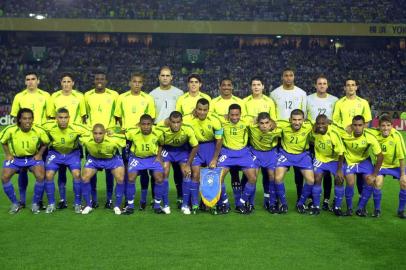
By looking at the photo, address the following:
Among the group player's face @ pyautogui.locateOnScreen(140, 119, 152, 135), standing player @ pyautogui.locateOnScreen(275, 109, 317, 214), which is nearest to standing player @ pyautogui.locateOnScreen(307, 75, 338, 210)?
standing player @ pyautogui.locateOnScreen(275, 109, 317, 214)

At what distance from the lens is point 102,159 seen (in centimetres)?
816

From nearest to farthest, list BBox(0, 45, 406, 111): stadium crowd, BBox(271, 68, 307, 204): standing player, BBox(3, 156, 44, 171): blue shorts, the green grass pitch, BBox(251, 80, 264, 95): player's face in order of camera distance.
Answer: the green grass pitch < BBox(3, 156, 44, 171): blue shorts < BBox(251, 80, 264, 95): player's face < BBox(271, 68, 307, 204): standing player < BBox(0, 45, 406, 111): stadium crowd

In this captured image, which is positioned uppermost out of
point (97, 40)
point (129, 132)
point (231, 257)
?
point (97, 40)

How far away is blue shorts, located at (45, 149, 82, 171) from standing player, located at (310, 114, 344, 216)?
3.50 meters

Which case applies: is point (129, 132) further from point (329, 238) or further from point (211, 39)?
point (211, 39)

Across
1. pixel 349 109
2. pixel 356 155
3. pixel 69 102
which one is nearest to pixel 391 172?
pixel 356 155

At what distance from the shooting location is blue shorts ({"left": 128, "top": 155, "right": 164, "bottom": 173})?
26.3 ft

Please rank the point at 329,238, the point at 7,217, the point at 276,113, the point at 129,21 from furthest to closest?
the point at 129,21 → the point at 276,113 → the point at 7,217 → the point at 329,238

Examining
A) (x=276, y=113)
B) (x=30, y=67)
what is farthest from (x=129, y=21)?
(x=276, y=113)

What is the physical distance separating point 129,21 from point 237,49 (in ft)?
25.9

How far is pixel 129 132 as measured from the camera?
8.12 m

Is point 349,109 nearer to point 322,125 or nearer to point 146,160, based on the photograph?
point 322,125

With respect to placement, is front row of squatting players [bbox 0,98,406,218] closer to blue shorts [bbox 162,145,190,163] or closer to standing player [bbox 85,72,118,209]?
blue shorts [bbox 162,145,190,163]

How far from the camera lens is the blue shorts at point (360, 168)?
26.7ft
